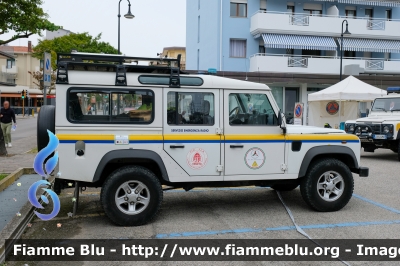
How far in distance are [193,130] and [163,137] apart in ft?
1.53

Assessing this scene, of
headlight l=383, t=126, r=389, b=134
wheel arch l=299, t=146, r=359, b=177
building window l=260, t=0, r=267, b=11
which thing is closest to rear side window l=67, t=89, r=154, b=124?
wheel arch l=299, t=146, r=359, b=177

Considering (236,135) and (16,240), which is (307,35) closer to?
(236,135)

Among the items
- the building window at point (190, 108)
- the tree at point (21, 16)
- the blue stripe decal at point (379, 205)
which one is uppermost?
the tree at point (21, 16)

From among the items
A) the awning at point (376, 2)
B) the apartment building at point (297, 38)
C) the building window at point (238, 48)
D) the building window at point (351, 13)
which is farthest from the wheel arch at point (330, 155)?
the building window at point (351, 13)

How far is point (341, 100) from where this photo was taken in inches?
702

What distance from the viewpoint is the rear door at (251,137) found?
628 centimetres

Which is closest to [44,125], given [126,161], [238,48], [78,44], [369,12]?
[126,161]

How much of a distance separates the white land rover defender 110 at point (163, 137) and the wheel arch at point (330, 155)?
20mm

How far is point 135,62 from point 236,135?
191cm

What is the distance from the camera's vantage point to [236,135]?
629 cm

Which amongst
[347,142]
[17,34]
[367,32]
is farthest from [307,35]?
[347,142]

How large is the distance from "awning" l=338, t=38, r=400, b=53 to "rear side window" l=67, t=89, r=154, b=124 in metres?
28.2

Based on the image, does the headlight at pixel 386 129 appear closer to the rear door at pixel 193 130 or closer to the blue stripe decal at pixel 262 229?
the blue stripe decal at pixel 262 229

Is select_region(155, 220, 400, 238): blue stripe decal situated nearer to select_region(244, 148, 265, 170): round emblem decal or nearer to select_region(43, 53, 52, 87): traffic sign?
select_region(244, 148, 265, 170): round emblem decal
